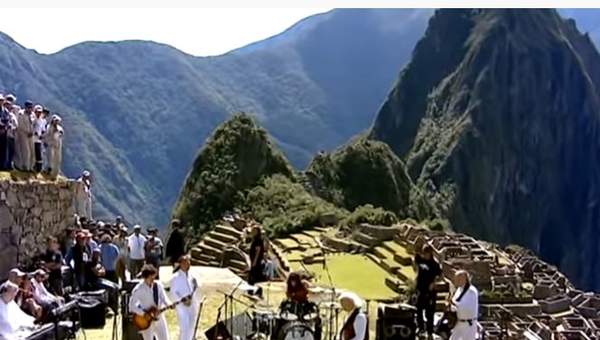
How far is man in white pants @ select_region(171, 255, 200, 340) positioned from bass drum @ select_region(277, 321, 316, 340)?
0.98 m

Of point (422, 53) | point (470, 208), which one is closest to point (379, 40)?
point (422, 53)

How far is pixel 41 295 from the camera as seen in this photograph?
10.1m

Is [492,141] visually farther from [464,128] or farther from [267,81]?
[267,81]

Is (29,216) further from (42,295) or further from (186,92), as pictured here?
(186,92)

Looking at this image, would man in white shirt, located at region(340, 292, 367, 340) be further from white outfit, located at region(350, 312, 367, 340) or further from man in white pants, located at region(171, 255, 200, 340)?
man in white pants, located at region(171, 255, 200, 340)

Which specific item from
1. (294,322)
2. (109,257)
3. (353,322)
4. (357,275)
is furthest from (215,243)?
(353,322)

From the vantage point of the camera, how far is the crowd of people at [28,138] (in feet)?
44.6

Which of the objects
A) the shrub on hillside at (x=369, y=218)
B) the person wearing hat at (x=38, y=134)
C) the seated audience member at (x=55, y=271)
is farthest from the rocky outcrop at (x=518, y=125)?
the seated audience member at (x=55, y=271)

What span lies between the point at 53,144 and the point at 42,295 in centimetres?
516


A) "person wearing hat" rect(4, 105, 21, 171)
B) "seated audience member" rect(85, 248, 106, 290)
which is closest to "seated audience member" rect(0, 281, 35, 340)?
"seated audience member" rect(85, 248, 106, 290)

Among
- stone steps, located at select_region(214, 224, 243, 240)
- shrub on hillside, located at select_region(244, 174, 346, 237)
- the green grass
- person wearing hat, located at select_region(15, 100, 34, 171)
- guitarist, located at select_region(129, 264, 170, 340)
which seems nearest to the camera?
guitarist, located at select_region(129, 264, 170, 340)

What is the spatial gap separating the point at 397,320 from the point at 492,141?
11560 centimetres

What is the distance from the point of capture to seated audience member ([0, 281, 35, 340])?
8.66 m

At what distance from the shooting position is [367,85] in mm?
157250
